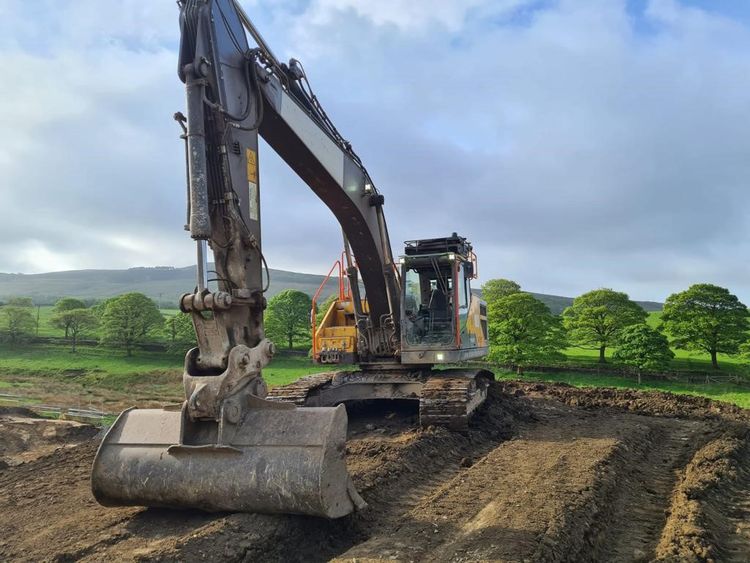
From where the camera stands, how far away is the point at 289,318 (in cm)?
3434

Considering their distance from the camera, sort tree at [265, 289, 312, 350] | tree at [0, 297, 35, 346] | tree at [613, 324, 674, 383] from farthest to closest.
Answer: tree at [0, 297, 35, 346], tree at [265, 289, 312, 350], tree at [613, 324, 674, 383]

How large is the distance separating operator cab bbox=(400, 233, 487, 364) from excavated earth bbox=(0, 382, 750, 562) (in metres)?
1.42

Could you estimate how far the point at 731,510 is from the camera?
666cm

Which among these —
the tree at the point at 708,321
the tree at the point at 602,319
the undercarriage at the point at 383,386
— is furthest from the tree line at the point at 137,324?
the undercarriage at the point at 383,386

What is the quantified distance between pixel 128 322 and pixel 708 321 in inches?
1203

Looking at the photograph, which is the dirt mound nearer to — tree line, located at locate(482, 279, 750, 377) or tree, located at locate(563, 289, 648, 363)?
tree line, located at locate(482, 279, 750, 377)

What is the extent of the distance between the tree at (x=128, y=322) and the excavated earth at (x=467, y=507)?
25.5 metres

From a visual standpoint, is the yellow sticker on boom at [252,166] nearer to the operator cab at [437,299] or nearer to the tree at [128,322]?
the operator cab at [437,299]

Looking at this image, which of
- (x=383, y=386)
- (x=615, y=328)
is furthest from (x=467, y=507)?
(x=615, y=328)

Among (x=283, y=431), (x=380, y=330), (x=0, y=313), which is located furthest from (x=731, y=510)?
(x=0, y=313)

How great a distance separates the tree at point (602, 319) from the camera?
2844 centimetres

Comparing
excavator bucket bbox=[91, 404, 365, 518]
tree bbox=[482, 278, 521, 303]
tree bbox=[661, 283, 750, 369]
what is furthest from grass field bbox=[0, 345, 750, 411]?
excavator bucket bbox=[91, 404, 365, 518]

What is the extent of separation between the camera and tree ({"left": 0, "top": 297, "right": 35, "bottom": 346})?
122 feet

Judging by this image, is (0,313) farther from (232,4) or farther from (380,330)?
(232,4)
